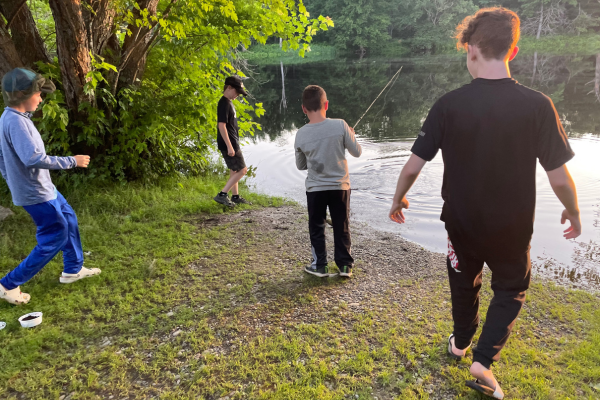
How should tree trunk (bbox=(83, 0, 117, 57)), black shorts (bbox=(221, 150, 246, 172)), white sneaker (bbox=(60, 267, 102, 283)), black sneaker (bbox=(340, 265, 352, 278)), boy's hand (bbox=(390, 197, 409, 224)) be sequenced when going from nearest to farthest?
boy's hand (bbox=(390, 197, 409, 224))
white sneaker (bbox=(60, 267, 102, 283))
black sneaker (bbox=(340, 265, 352, 278))
tree trunk (bbox=(83, 0, 117, 57))
black shorts (bbox=(221, 150, 246, 172))

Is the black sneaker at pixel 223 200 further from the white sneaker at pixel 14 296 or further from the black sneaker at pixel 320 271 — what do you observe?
the white sneaker at pixel 14 296

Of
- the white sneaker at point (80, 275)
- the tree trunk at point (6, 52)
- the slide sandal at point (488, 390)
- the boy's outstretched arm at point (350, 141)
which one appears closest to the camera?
the slide sandal at point (488, 390)

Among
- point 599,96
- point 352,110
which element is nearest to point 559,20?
point 599,96

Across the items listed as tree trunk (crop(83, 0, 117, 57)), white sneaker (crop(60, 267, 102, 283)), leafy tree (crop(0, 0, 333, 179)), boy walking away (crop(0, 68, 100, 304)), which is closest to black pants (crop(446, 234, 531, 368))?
boy walking away (crop(0, 68, 100, 304))

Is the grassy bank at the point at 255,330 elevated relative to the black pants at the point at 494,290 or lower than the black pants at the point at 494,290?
lower

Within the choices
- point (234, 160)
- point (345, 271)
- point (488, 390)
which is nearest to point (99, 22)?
point (234, 160)

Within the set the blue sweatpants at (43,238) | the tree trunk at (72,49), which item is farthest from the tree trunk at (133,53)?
the blue sweatpants at (43,238)

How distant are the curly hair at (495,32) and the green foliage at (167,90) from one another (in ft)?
11.9

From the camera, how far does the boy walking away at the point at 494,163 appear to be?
6.65 ft

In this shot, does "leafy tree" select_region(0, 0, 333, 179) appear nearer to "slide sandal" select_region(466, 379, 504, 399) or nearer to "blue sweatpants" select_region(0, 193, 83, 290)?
"blue sweatpants" select_region(0, 193, 83, 290)

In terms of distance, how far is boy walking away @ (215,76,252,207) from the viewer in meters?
5.64

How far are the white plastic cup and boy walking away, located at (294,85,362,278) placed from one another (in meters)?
2.53

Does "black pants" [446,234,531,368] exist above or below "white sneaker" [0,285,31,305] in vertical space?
above

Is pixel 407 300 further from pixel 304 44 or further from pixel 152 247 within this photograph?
pixel 304 44
